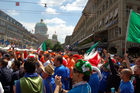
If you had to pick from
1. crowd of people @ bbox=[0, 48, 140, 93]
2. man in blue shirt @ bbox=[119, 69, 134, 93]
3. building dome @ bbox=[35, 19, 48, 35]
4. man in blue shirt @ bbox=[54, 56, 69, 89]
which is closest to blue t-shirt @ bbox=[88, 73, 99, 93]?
crowd of people @ bbox=[0, 48, 140, 93]

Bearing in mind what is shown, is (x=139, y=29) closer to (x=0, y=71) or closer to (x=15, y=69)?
(x=15, y=69)

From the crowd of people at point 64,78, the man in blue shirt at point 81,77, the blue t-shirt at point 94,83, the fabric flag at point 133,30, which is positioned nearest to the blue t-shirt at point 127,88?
the crowd of people at point 64,78

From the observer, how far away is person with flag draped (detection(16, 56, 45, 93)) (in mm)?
2582

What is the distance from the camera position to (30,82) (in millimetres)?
2645

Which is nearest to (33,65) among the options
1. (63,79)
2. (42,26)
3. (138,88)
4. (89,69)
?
(89,69)

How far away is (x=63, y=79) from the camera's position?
4297 mm

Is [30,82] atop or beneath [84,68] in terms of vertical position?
beneath

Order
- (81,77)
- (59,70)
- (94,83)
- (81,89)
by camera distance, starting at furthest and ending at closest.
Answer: (59,70) < (94,83) < (81,77) < (81,89)

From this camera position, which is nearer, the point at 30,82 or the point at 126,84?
the point at 30,82

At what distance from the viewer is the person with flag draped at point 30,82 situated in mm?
2582

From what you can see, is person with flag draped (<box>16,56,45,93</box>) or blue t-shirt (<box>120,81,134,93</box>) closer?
person with flag draped (<box>16,56,45,93</box>)

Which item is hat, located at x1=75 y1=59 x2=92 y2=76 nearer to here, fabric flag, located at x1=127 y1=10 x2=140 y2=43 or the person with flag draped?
the person with flag draped

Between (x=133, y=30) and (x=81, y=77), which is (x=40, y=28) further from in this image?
(x=81, y=77)

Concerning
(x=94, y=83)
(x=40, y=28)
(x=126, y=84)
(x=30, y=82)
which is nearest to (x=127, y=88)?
(x=126, y=84)
